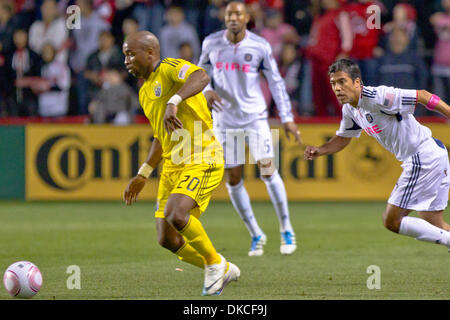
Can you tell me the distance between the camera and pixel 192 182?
659 centimetres

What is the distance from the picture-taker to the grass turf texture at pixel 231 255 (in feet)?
22.2

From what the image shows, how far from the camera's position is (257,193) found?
1429 cm

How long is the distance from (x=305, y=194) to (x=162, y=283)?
7365 mm

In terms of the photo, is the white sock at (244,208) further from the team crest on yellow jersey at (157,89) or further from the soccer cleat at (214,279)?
the team crest on yellow jersey at (157,89)

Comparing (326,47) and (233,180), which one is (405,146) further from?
(326,47)

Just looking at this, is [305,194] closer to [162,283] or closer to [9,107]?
[9,107]

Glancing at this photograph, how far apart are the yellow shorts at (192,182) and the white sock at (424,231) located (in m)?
1.54

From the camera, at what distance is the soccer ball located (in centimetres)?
638

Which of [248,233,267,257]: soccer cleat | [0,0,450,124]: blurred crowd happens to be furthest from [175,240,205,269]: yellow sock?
[0,0,450,124]: blurred crowd

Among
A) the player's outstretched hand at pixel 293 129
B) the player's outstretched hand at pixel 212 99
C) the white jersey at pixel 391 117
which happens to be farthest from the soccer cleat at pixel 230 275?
the player's outstretched hand at pixel 293 129

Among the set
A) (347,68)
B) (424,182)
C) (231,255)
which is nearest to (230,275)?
(424,182)

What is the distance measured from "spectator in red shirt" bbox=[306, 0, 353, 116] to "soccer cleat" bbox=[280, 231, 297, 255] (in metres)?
6.03

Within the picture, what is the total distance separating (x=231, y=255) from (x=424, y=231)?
2802 millimetres
